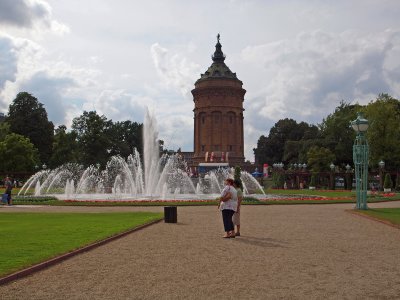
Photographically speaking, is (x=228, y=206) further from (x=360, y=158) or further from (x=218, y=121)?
(x=218, y=121)

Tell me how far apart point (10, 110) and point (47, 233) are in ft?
234

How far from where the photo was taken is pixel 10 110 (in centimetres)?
8006

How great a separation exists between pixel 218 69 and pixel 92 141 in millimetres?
33463

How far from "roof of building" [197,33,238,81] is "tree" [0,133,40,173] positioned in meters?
40.5

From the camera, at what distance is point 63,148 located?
74250 millimetres

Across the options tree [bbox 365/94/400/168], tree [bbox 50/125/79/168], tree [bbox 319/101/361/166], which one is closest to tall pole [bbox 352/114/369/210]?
tree [bbox 365/94/400/168]

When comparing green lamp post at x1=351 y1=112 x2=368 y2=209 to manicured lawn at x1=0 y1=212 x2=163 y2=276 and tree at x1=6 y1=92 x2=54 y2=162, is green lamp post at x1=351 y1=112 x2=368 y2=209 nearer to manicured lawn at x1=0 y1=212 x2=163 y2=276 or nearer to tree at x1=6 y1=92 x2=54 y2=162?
manicured lawn at x1=0 y1=212 x2=163 y2=276

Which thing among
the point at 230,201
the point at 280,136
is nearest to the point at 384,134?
the point at 280,136

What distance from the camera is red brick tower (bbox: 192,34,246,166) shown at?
93688 millimetres

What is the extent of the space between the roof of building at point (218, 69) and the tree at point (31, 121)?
31197 mm

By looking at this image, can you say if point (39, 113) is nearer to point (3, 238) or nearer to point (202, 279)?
point (3, 238)

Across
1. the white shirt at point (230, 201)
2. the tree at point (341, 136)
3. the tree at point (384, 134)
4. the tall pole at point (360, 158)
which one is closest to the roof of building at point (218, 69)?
the tree at point (341, 136)

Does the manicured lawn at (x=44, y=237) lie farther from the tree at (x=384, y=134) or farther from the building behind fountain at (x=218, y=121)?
the building behind fountain at (x=218, y=121)

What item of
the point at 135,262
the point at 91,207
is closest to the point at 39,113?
the point at 91,207
